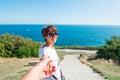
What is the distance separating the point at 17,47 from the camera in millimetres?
38312

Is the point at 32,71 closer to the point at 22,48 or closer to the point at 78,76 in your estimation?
the point at 78,76

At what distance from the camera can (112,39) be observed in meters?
35.0

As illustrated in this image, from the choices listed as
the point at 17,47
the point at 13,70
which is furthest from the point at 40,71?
the point at 17,47

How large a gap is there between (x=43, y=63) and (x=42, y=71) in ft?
0.12

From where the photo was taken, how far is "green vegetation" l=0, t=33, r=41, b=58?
37.0 meters

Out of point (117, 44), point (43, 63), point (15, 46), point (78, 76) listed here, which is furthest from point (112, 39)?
point (43, 63)

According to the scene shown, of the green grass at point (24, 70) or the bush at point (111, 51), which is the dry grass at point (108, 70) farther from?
the bush at point (111, 51)

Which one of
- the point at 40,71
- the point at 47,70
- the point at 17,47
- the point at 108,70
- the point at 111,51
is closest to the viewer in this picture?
the point at 40,71

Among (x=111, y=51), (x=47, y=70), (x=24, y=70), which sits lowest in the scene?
(x=111, y=51)

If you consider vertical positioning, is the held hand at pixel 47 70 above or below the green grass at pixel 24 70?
above

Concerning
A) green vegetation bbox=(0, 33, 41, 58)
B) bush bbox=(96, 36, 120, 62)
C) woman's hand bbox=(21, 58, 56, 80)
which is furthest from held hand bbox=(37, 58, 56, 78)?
green vegetation bbox=(0, 33, 41, 58)

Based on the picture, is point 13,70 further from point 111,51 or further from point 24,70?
point 111,51

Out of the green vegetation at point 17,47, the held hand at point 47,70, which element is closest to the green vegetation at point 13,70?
the green vegetation at point 17,47

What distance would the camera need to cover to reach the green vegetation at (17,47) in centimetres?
3700
